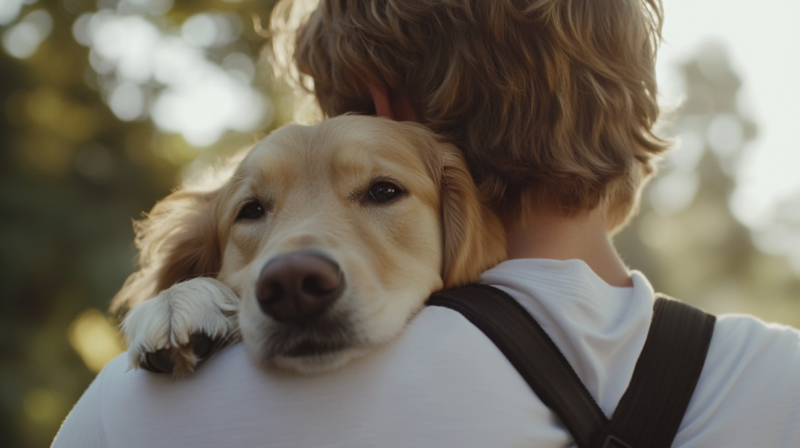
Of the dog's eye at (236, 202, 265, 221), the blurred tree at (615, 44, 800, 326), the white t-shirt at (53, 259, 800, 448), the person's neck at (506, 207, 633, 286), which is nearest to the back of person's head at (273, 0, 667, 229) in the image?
the person's neck at (506, 207, 633, 286)

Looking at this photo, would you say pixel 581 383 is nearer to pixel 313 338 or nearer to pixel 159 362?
pixel 313 338

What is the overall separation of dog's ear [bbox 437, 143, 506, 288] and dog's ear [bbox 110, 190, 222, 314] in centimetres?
124

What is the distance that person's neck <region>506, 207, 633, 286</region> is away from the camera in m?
2.54

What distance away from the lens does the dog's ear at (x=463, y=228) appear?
256 cm

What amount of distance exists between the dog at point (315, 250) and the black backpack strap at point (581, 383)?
35cm

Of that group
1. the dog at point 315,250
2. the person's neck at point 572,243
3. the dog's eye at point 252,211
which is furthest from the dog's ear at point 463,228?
the dog's eye at point 252,211

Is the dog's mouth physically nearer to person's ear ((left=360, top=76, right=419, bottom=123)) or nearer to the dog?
the dog

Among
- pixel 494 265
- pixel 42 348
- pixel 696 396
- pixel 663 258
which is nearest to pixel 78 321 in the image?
pixel 42 348

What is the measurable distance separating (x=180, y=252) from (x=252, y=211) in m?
0.61

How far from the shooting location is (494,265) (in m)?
2.60

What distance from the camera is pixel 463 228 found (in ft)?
8.57

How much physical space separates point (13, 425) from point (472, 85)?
9.85 meters

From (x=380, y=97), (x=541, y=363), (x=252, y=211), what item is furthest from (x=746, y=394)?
(x=252, y=211)

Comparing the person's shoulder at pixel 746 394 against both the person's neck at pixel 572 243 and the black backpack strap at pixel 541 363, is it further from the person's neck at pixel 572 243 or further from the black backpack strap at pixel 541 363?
the person's neck at pixel 572 243
